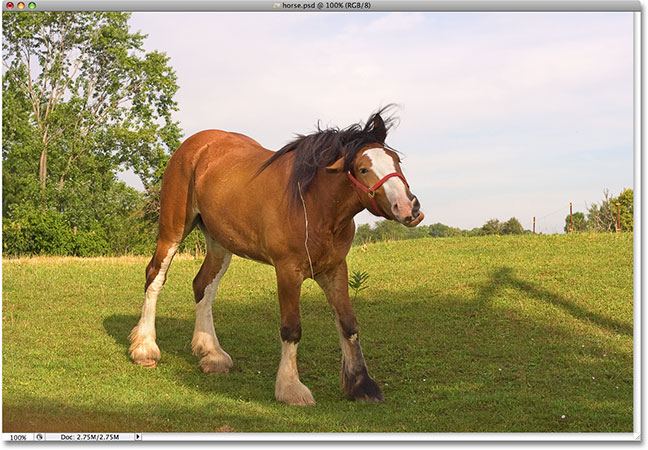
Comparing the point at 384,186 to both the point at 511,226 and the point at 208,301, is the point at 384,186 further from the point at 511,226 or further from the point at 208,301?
the point at 511,226

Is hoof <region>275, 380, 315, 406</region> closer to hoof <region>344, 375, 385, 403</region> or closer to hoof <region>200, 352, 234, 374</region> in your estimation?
hoof <region>344, 375, 385, 403</region>

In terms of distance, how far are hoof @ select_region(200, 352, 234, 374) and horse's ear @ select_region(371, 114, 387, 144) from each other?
3.70 m

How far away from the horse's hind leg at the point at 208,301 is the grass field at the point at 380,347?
0.32 meters

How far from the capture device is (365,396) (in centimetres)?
709

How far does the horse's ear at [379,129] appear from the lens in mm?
6824

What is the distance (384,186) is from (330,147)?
94 cm

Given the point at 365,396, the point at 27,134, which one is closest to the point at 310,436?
the point at 365,396

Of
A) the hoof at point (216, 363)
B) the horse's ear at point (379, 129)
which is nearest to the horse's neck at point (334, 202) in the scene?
the horse's ear at point (379, 129)

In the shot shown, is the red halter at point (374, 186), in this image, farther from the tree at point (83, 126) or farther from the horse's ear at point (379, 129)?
the tree at point (83, 126)

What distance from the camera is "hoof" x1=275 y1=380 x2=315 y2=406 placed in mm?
6902

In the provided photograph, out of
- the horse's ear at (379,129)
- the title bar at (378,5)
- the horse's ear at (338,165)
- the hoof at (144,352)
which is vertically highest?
the title bar at (378,5)

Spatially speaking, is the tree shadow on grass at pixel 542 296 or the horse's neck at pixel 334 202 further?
the tree shadow on grass at pixel 542 296

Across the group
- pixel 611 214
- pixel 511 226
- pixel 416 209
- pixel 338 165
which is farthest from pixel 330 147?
pixel 511 226

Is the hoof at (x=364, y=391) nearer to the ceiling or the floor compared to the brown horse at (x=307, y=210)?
nearer to the floor
